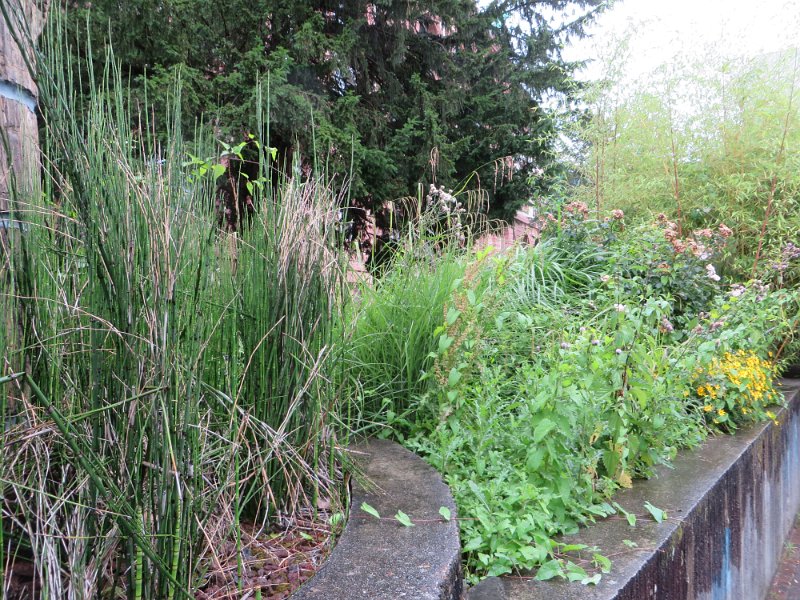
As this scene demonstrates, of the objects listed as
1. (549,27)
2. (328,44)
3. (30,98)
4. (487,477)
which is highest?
(549,27)

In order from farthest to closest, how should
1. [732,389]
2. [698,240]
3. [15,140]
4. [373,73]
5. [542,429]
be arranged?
[373,73], [698,240], [732,389], [542,429], [15,140]

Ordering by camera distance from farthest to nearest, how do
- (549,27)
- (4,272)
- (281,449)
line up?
(549,27)
(281,449)
(4,272)

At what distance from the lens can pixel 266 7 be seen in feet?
28.6

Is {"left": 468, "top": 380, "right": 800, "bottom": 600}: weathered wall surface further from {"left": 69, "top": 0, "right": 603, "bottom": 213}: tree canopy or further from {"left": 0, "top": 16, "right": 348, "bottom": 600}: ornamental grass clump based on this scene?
{"left": 69, "top": 0, "right": 603, "bottom": 213}: tree canopy

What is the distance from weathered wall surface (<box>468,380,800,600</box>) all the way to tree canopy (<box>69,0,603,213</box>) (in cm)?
410

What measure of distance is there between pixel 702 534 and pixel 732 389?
157 cm

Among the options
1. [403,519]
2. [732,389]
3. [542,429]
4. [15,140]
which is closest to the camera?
[15,140]

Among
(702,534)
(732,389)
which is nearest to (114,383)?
(702,534)

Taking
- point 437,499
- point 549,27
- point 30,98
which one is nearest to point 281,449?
point 437,499

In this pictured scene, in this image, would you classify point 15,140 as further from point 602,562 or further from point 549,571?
point 602,562

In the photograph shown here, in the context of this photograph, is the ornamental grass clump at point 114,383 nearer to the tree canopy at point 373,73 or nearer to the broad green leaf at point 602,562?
the broad green leaf at point 602,562

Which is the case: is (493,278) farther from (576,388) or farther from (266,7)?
(266,7)

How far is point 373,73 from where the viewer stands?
10820 millimetres

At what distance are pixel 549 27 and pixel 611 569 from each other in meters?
12.7
